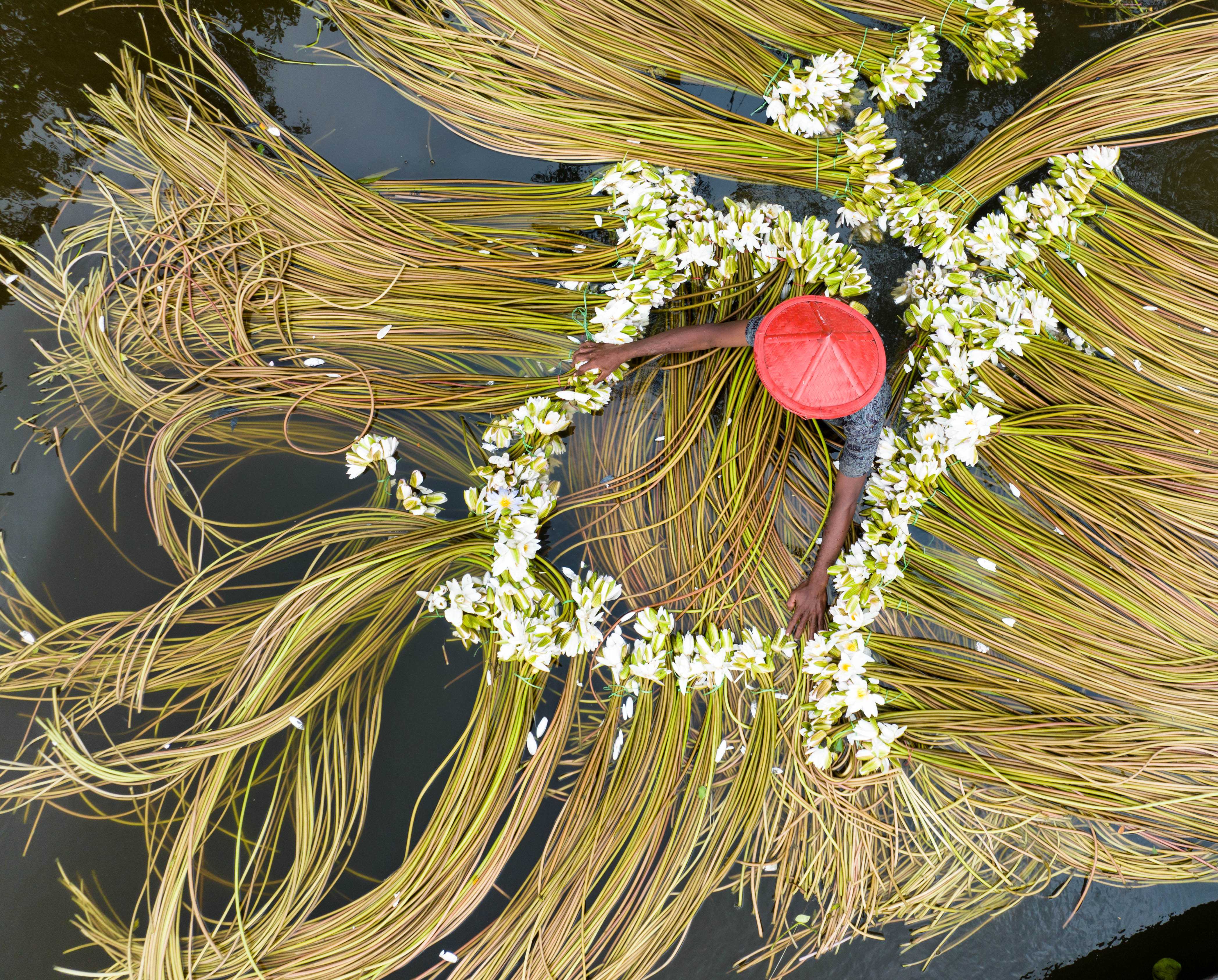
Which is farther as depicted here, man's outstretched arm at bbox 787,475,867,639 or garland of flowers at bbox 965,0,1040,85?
garland of flowers at bbox 965,0,1040,85

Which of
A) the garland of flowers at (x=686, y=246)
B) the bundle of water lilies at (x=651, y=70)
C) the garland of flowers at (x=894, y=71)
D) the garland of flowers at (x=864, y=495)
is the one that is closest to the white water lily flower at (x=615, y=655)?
the garland of flowers at (x=864, y=495)

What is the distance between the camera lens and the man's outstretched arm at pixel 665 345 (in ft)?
5.20

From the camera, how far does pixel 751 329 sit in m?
1.52

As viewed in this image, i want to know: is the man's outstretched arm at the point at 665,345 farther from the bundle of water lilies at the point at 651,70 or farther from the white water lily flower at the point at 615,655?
the white water lily flower at the point at 615,655

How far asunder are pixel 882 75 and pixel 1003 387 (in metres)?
1.09

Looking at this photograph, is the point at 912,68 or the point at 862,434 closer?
the point at 862,434

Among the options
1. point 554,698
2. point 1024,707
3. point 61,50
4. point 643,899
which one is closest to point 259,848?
point 554,698

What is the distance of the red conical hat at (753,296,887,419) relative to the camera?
1213mm

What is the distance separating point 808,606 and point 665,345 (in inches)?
35.4

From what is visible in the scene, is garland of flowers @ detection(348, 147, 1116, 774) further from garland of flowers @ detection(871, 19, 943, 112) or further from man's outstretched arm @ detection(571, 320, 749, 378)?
garland of flowers @ detection(871, 19, 943, 112)

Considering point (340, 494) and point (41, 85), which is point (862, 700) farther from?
point (41, 85)

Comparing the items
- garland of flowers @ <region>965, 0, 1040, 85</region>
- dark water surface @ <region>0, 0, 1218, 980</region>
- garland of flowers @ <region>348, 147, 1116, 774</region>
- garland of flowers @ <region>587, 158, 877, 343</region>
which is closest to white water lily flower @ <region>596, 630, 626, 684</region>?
garland of flowers @ <region>348, 147, 1116, 774</region>

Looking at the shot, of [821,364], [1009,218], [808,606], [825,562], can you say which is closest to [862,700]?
[808,606]

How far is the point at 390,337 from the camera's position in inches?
70.9
